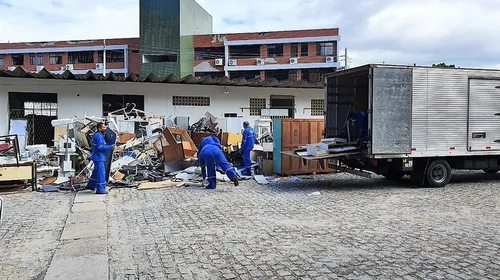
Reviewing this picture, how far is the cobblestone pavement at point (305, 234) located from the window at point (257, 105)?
10663 mm

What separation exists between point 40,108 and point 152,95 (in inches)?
183

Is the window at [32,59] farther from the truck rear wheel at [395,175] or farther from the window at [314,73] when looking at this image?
the truck rear wheel at [395,175]

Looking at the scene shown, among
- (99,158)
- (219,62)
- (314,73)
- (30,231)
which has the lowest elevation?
(30,231)

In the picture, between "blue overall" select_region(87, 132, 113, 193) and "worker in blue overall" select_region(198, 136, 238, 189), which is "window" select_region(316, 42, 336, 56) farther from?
"blue overall" select_region(87, 132, 113, 193)

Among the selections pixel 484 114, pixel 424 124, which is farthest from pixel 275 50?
pixel 424 124

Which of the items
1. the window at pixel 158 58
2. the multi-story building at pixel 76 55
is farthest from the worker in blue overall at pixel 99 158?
the multi-story building at pixel 76 55

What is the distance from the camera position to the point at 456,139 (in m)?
10.8

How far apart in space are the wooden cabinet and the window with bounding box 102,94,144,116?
8.07 metres

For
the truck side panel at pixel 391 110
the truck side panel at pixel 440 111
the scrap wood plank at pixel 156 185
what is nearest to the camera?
the truck side panel at pixel 391 110

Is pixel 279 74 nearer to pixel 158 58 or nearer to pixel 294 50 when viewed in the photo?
pixel 294 50

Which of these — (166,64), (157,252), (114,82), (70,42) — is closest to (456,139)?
(157,252)

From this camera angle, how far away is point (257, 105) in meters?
21.1

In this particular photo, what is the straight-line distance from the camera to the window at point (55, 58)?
52.6 metres

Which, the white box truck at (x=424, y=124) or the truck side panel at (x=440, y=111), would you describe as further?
the truck side panel at (x=440, y=111)
